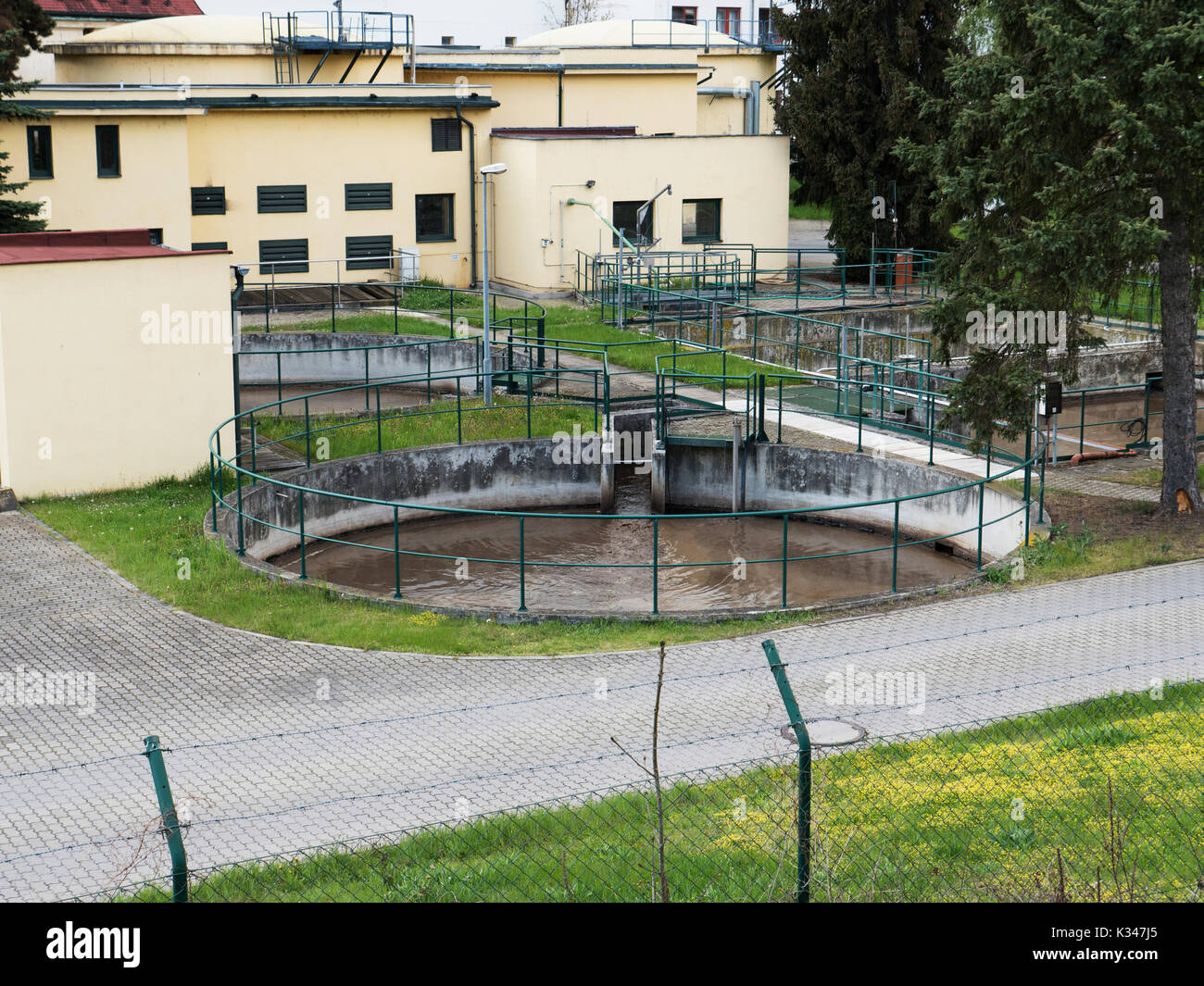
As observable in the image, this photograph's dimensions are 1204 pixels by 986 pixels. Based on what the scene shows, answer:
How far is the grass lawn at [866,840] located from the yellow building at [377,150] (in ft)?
97.1

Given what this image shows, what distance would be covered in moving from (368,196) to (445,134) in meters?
2.89

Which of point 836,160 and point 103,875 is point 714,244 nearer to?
point 836,160

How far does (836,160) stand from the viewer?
4191 centimetres

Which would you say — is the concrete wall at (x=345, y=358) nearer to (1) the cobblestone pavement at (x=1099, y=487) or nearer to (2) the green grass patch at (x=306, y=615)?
(2) the green grass patch at (x=306, y=615)

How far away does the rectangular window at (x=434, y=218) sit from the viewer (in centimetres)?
4172

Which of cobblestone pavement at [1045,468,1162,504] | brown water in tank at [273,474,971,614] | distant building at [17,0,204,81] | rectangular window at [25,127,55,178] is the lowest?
brown water in tank at [273,474,971,614]

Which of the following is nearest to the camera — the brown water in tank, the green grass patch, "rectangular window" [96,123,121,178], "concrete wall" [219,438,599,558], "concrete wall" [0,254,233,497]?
the green grass patch

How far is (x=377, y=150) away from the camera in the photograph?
4056 centimetres

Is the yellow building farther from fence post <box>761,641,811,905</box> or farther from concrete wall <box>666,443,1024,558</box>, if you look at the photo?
fence post <box>761,641,811,905</box>

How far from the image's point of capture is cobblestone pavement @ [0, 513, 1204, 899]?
1145 centimetres

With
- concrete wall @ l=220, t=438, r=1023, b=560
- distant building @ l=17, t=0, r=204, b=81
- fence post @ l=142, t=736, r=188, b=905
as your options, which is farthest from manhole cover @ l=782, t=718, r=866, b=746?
distant building @ l=17, t=0, r=204, b=81

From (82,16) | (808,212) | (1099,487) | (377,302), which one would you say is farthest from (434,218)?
(82,16)

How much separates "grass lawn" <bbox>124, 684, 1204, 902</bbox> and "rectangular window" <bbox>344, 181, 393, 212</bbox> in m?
31.2
